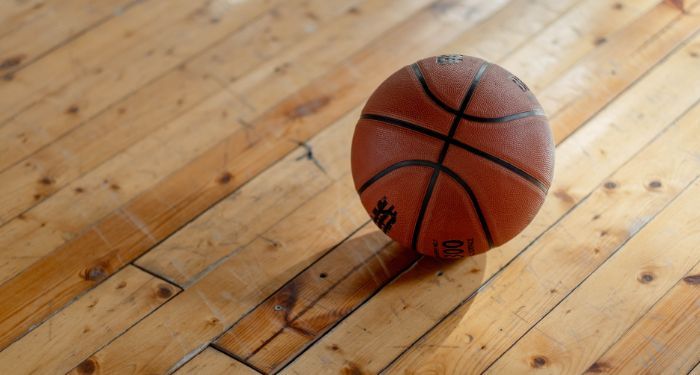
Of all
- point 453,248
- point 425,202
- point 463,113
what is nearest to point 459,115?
point 463,113

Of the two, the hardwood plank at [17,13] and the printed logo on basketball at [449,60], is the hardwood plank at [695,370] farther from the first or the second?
the hardwood plank at [17,13]

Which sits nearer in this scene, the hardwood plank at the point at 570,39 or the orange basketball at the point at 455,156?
the orange basketball at the point at 455,156

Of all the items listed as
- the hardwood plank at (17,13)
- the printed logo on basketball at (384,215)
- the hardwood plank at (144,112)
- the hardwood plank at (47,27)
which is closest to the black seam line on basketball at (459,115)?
the printed logo on basketball at (384,215)

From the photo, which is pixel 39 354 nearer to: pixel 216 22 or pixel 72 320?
pixel 72 320

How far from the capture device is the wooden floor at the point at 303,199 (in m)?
2.07

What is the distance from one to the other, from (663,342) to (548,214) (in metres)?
0.47

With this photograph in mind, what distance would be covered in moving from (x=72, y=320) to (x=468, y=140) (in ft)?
3.65

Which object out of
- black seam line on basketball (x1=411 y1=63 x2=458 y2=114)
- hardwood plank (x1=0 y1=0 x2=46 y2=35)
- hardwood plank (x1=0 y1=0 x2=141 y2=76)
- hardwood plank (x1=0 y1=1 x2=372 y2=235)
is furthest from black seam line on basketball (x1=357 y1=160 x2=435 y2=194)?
hardwood plank (x1=0 y1=0 x2=46 y2=35)

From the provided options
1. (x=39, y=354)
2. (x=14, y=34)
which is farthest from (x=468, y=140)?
(x=14, y=34)

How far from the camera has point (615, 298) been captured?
6.89ft

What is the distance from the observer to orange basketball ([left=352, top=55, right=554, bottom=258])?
1.91 metres

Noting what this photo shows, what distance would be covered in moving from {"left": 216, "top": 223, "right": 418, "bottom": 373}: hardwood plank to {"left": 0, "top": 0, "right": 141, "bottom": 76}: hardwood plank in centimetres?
140

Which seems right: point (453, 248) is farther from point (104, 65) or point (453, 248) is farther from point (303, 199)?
point (104, 65)

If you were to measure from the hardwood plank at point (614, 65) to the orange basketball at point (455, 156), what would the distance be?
584mm
